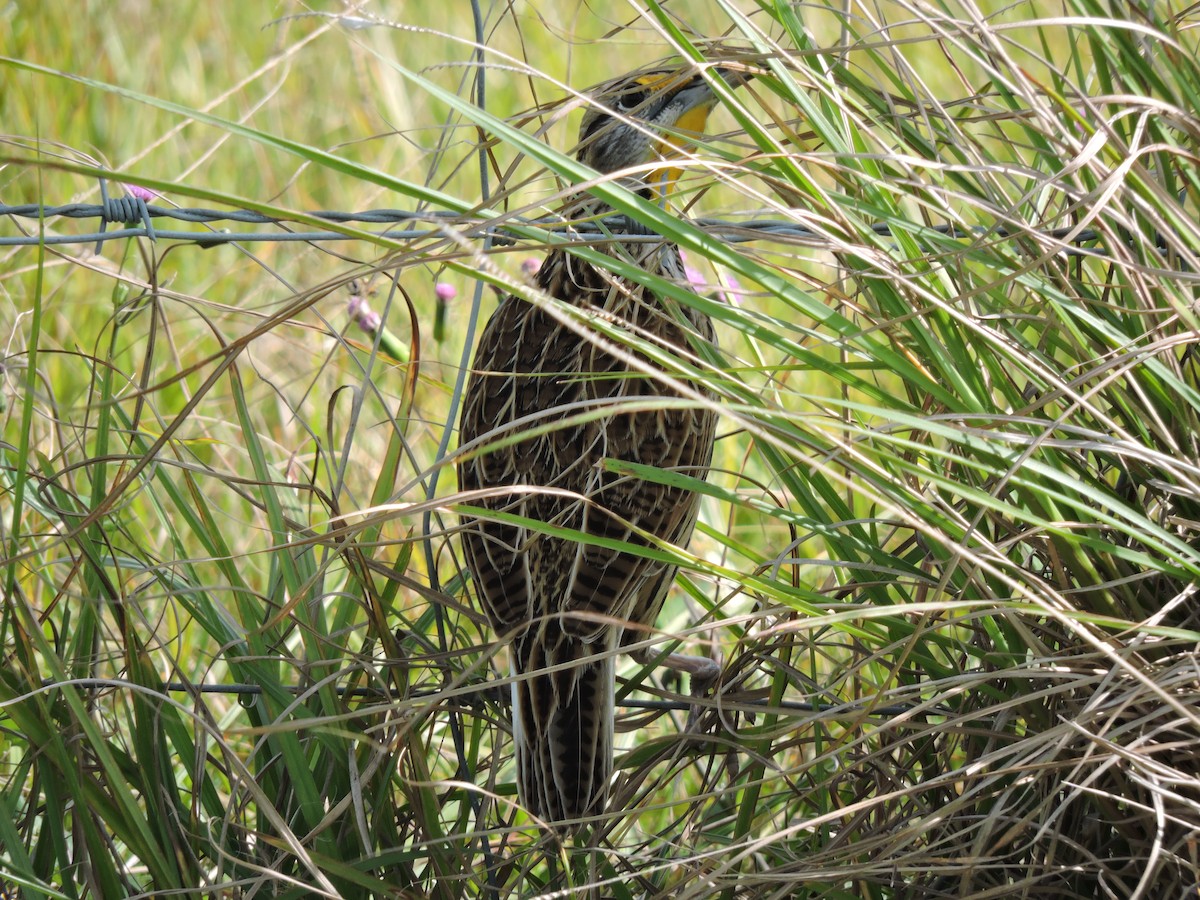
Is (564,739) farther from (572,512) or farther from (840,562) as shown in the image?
(840,562)

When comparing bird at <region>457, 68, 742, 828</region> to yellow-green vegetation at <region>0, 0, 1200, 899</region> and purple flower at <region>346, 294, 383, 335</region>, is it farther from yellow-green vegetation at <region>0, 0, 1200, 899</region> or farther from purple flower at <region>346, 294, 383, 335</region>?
purple flower at <region>346, 294, 383, 335</region>

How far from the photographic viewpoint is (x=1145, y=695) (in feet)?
4.66

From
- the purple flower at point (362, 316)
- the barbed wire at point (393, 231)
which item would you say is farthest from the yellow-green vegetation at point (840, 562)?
the purple flower at point (362, 316)

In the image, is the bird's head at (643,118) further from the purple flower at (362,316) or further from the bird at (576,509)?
the purple flower at (362,316)

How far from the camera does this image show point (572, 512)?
2088 millimetres

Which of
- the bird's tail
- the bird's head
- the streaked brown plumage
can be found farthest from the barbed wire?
the bird's tail

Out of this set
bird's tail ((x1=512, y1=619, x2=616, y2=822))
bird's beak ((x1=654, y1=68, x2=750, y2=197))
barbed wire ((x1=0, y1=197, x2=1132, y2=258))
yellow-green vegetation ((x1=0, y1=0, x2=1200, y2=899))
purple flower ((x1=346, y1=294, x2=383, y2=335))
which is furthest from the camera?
purple flower ((x1=346, y1=294, x2=383, y2=335))

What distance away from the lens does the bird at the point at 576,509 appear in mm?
2004

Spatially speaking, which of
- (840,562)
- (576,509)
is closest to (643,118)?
(576,509)

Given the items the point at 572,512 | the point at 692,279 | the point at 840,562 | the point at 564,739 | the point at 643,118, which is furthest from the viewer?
the point at 692,279

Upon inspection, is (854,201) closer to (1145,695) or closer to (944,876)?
(1145,695)

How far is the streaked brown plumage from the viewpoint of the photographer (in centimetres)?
201

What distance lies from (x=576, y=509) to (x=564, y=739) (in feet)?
1.19

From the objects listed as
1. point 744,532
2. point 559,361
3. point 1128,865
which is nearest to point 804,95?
point 559,361
